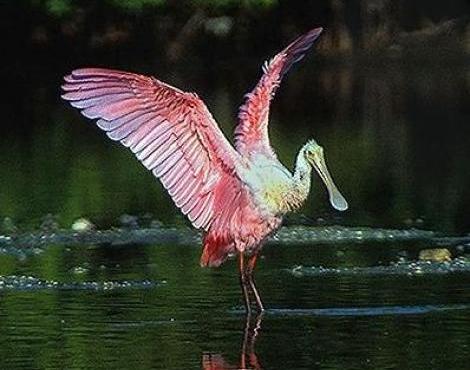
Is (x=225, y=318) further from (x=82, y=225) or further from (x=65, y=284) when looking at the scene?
(x=82, y=225)

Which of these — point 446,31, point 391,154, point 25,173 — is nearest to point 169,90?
point 25,173

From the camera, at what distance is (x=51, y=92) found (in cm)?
4700

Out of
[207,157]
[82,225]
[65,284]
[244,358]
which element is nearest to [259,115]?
[207,157]

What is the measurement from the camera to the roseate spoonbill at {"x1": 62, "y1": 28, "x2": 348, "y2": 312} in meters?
13.4

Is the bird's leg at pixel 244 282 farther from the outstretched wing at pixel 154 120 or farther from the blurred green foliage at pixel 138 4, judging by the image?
the blurred green foliage at pixel 138 4

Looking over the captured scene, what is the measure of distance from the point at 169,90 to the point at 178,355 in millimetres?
2229

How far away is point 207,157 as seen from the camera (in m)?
13.6

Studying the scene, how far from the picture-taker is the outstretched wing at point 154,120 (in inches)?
523

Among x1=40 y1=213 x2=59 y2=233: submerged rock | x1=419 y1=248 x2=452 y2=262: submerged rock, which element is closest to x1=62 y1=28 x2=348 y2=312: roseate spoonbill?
x1=419 y1=248 x2=452 y2=262: submerged rock

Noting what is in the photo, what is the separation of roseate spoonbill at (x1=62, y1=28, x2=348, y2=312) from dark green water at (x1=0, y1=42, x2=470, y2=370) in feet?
1.61

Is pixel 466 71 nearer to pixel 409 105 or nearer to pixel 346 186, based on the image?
pixel 409 105

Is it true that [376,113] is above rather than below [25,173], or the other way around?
below

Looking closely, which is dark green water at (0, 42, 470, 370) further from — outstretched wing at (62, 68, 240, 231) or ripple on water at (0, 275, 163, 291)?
outstretched wing at (62, 68, 240, 231)

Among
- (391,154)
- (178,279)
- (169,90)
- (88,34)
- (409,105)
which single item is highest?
(169,90)
